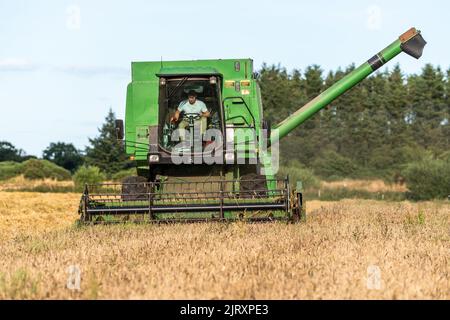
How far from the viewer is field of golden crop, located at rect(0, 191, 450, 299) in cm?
468

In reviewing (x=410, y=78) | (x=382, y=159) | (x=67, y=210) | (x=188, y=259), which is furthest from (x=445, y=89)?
(x=188, y=259)

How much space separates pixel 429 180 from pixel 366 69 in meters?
12.8

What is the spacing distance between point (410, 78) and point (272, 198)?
45.5 metres

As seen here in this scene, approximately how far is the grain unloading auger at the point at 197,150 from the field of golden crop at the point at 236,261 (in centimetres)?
55

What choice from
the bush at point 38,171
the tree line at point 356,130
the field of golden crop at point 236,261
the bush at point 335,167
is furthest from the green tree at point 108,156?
the field of golden crop at point 236,261

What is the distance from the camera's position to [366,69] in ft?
44.8

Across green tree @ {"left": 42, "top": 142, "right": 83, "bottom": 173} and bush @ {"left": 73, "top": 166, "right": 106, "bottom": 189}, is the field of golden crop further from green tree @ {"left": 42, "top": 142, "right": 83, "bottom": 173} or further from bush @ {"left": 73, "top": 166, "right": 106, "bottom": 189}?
green tree @ {"left": 42, "top": 142, "right": 83, "bottom": 173}

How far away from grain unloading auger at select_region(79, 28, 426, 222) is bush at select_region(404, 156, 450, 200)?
14335 millimetres

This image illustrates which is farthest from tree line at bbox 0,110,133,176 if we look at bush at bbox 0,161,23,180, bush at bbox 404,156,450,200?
bush at bbox 404,156,450,200

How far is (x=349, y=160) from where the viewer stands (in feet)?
124

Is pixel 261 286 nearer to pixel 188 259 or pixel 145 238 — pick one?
pixel 188 259

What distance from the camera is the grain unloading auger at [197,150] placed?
10.1 meters
